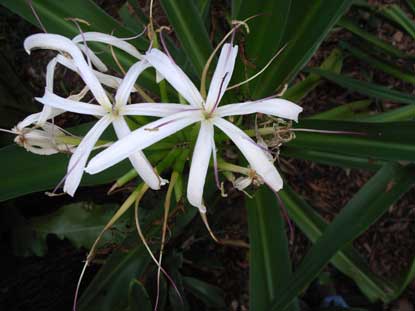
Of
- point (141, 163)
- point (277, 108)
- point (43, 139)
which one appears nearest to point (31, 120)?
point (43, 139)

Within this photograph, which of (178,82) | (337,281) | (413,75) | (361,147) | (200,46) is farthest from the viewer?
(337,281)

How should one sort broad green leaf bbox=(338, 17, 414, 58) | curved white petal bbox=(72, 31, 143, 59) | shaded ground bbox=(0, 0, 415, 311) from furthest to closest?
shaded ground bbox=(0, 0, 415, 311) → broad green leaf bbox=(338, 17, 414, 58) → curved white petal bbox=(72, 31, 143, 59)

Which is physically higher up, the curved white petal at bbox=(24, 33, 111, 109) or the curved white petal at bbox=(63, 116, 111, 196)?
the curved white petal at bbox=(24, 33, 111, 109)

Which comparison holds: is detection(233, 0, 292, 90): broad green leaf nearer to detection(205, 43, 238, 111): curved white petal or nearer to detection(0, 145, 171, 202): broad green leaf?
detection(205, 43, 238, 111): curved white petal

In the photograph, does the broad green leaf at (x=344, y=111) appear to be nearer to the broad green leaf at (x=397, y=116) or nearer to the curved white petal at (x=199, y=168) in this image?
the broad green leaf at (x=397, y=116)

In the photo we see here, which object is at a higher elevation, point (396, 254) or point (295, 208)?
point (295, 208)

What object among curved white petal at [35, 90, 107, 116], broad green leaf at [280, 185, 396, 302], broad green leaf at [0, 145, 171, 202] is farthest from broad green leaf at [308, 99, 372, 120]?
curved white petal at [35, 90, 107, 116]

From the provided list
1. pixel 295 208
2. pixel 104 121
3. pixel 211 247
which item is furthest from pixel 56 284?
pixel 104 121

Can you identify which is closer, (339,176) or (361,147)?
(361,147)

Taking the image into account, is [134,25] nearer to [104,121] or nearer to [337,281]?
[104,121]
